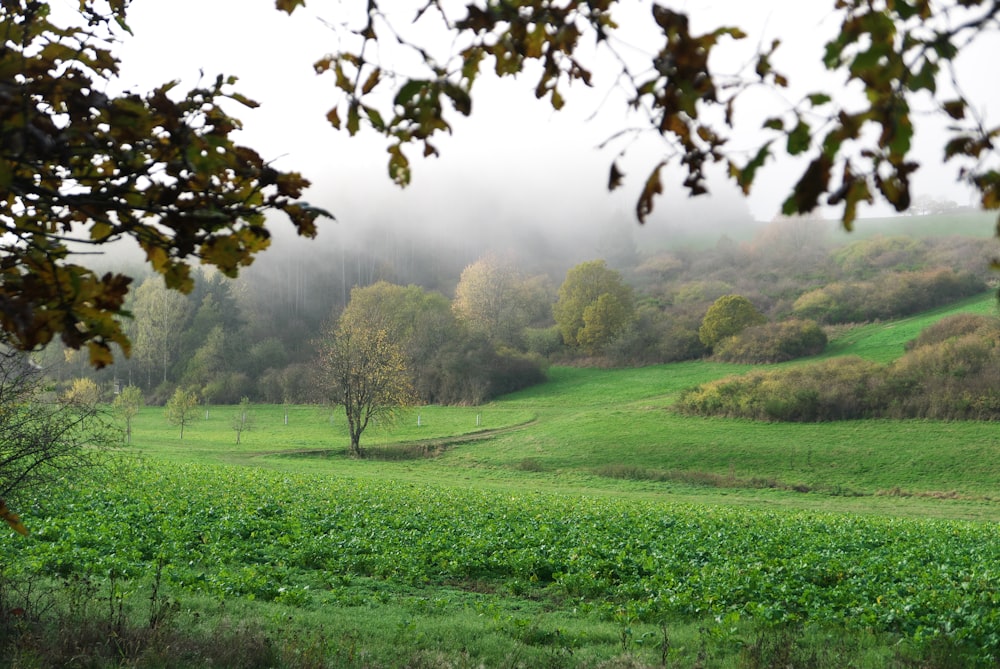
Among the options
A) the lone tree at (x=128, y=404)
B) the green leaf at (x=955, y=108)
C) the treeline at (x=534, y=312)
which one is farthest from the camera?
the treeline at (x=534, y=312)

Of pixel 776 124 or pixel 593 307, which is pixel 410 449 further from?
pixel 776 124

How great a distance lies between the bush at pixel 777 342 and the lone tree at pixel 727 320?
8.20ft

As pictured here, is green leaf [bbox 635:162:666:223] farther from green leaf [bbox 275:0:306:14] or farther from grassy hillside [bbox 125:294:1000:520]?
grassy hillside [bbox 125:294:1000:520]

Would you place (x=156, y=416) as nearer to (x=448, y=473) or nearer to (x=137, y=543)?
(x=448, y=473)

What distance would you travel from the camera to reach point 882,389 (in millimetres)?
40000

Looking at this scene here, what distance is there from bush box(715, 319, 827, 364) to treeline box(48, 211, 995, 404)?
0.36 ft

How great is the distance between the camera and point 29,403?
10992 mm

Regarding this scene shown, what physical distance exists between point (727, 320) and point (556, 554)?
53122 mm

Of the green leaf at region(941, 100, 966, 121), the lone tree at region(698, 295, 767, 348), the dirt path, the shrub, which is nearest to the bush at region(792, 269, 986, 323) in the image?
the lone tree at region(698, 295, 767, 348)

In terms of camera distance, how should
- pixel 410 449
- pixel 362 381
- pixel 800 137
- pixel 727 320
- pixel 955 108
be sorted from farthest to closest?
1. pixel 727 320
2. pixel 362 381
3. pixel 410 449
4. pixel 955 108
5. pixel 800 137

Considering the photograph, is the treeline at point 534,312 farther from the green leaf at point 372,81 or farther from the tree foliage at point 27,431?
the green leaf at point 372,81

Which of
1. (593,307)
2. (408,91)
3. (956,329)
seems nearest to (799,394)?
(956,329)

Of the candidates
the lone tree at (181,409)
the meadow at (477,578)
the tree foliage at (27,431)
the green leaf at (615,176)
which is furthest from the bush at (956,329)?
the green leaf at (615,176)

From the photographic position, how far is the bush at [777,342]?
183 ft
